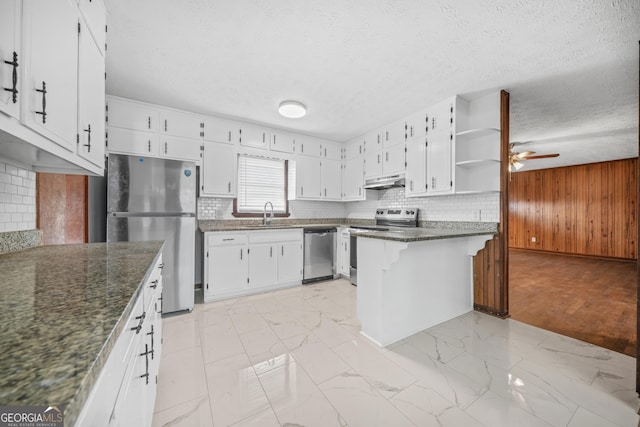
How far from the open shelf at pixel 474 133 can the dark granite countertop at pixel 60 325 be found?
127 inches

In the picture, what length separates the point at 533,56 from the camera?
222 cm

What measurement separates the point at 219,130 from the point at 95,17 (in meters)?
2.16

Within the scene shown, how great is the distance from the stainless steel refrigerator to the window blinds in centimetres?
110

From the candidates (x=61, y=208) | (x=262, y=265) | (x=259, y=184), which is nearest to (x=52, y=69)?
(x=61, y=208)

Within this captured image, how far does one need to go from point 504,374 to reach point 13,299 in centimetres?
256

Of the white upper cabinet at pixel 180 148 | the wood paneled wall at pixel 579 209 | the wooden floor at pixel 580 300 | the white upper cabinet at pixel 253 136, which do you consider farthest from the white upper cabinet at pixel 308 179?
the wood paneled wall at pixel 579 209

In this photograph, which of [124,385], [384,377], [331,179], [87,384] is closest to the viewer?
[87,384]

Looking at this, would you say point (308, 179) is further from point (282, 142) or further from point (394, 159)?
point (394, 159)

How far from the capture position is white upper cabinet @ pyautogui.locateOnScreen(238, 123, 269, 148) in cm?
380

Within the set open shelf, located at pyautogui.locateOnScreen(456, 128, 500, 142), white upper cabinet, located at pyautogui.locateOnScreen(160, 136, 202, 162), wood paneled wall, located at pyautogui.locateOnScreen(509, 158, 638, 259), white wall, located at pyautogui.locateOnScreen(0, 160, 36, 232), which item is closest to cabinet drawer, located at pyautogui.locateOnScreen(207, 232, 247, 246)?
white upper cabinet, located at pyautogui.locateOnScreen(160, 136, 202, 162)

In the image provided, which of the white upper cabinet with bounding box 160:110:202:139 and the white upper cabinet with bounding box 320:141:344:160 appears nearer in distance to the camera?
the white upper cabinet with bounding box 160:110:202:139

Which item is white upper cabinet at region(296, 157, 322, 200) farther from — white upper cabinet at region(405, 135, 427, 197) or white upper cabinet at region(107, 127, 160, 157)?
white upper cabinet at region(107, 127, 160, 157)

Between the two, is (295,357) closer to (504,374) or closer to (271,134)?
(504,374)

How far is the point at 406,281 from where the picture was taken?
7.65ft
